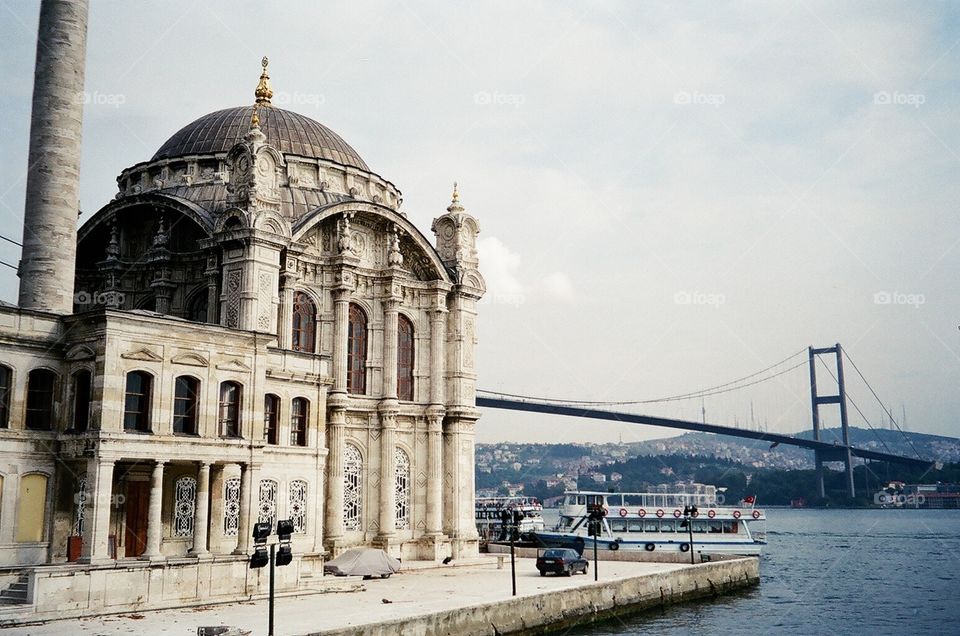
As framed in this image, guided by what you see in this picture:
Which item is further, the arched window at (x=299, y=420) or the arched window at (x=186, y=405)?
the arched window at (x=299, y=420)

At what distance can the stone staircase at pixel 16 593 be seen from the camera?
25205 millimetres

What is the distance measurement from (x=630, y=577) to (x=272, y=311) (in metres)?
16.7

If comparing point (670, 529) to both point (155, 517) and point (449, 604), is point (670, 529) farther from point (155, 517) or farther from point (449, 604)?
point (155, 517)

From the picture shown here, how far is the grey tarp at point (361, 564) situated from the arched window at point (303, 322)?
28.0 feet

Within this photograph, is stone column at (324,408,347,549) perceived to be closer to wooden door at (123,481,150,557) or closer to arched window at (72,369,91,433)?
wooden door at (123,481,150,557)

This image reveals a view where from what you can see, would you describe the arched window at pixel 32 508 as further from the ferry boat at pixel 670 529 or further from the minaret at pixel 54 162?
the ferry boat at pixel 670 529

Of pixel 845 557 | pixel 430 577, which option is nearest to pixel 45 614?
pixel 430 577

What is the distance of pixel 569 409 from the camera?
4852 inches

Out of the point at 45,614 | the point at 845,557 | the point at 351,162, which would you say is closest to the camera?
the point at 45,614

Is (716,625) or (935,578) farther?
(935,578)

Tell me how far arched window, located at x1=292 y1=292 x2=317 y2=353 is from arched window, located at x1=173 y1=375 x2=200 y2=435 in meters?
10.1

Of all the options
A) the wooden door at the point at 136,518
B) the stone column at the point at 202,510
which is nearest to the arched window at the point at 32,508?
the wooden door at the point at 136,518

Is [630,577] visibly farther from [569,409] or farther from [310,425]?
[569,409]

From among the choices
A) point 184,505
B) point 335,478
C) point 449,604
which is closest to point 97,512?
point 184,505
